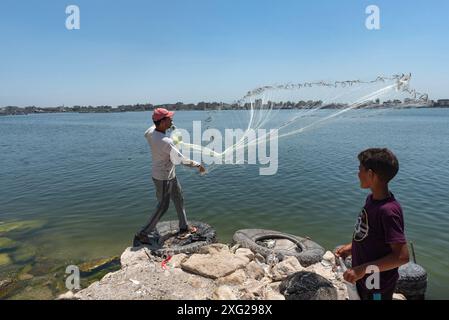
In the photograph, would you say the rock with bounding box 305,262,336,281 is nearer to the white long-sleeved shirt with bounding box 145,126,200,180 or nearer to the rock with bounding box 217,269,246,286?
the rock with bounding box 217,269,246,286

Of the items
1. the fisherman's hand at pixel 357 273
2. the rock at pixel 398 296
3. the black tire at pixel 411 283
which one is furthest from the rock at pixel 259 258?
the fisherman's hand at pixel 357 273

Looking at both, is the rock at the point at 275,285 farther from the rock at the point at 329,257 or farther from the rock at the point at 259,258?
the rock at the point at 329,257

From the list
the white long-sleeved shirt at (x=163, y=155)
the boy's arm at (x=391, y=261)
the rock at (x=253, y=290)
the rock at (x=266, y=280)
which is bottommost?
the rock at (x=266, y=280)

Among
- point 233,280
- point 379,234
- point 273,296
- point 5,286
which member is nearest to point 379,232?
point 379,234

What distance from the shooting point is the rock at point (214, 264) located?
618 cm

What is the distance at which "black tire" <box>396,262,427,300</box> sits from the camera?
22.3 feet

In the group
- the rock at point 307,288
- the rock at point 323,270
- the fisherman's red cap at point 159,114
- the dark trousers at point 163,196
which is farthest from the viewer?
the dark trousers at point 163,196

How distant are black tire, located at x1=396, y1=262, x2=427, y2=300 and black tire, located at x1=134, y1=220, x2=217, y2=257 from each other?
14.6 ft

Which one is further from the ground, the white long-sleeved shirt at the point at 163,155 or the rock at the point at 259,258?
the white long-sleeved shirt at the point at 163,155

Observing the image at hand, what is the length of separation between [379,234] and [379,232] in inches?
1.1

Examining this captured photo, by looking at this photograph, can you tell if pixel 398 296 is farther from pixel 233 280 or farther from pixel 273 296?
pixel 233 280

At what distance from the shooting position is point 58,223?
12.4 meters
